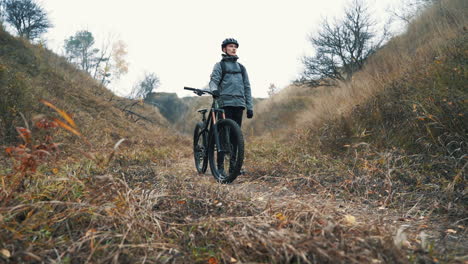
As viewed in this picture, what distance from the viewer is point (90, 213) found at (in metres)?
1.46

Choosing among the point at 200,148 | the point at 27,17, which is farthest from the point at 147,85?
the point at 200,148

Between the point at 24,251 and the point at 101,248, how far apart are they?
28cm

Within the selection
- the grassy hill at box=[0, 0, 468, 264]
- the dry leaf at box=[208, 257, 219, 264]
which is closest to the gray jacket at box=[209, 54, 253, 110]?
the grassy hill at box=[0, 0, 468, 264]

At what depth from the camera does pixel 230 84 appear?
4441 mm

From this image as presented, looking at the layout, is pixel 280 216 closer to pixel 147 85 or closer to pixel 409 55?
pixel 409 55

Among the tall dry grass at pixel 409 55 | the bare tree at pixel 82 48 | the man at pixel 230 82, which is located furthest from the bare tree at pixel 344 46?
the bare tree at pixel 82 48

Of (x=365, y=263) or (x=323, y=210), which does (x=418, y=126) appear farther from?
(x=365, y=263)

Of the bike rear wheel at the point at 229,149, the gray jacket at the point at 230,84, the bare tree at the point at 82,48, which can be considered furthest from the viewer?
the bare tree at the point at 82,48

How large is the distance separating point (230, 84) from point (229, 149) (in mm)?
1176

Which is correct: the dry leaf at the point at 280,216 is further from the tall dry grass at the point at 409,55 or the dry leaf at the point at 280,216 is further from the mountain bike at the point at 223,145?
the tall dry grass at the point at 409,55

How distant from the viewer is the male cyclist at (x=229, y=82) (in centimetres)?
444

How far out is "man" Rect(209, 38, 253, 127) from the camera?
4.44 meters

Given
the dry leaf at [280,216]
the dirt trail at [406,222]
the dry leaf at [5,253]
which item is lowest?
the dirt trail at [406,222]

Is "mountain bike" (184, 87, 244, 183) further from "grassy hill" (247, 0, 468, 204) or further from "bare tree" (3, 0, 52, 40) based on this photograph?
"bare tree" (3, 0, 52, 40)
